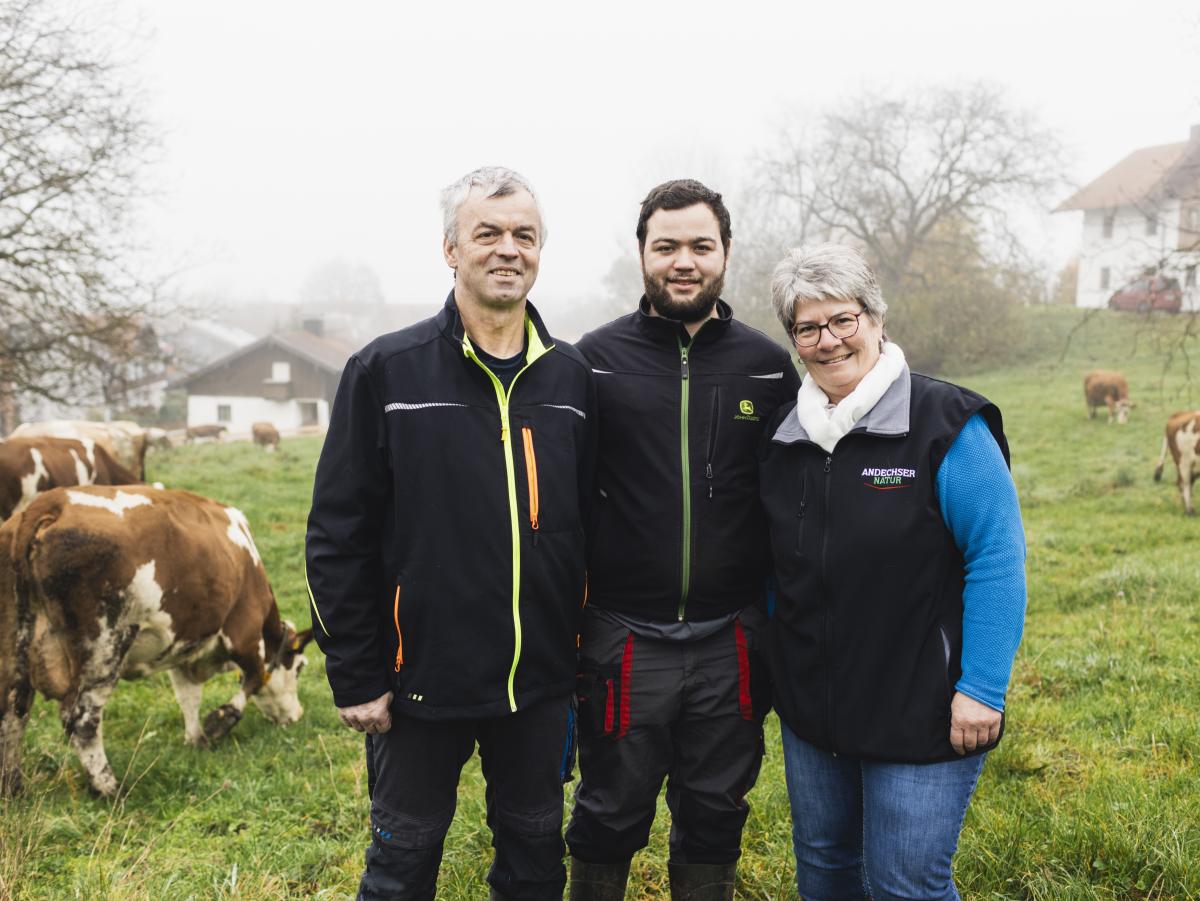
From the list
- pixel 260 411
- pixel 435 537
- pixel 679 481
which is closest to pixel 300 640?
pixel 435 537

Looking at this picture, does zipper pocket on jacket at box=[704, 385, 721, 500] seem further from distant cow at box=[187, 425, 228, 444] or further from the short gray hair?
distant cow at box=[187, 425, 228, 444]

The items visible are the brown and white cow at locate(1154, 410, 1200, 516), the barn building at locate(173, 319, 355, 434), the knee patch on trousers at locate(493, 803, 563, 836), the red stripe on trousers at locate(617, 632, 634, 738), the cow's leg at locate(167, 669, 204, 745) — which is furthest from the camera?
the barn building at locate(173, 319, 355, 434)

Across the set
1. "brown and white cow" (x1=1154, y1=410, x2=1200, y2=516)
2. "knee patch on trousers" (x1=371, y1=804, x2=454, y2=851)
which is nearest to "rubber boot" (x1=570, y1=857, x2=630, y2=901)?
"knee patch on trousers" (x1=371, y1=804, x2=454, y2=851)

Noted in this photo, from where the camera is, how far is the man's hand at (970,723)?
7.50ft

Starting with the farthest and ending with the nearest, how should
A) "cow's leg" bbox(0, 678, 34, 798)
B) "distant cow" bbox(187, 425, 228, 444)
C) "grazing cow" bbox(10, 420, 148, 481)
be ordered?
"distant cow" bbox(187, 425, 228, 444)
"grazing cow" bbox(10, 420, 148, 481)
"cow's leg" bbox(0, 678, 34, 798)

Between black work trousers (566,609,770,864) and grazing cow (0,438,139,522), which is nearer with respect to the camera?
black work trousers (566,609,770,864)

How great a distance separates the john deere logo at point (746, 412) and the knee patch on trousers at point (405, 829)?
5.00 ft

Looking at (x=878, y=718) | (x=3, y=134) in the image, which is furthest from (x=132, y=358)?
(x=878, y=718)

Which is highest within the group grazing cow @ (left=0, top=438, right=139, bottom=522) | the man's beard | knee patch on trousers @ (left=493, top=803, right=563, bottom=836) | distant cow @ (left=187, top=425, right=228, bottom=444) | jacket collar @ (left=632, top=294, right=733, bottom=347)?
the man's beard

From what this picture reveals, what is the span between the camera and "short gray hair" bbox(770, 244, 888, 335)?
2504mm

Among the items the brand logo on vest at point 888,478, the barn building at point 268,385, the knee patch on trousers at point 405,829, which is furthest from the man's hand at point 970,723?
the barn building at point 268,385

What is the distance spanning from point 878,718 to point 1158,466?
12.6 meters

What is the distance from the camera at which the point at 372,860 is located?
2.60m

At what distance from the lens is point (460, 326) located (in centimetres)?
267
